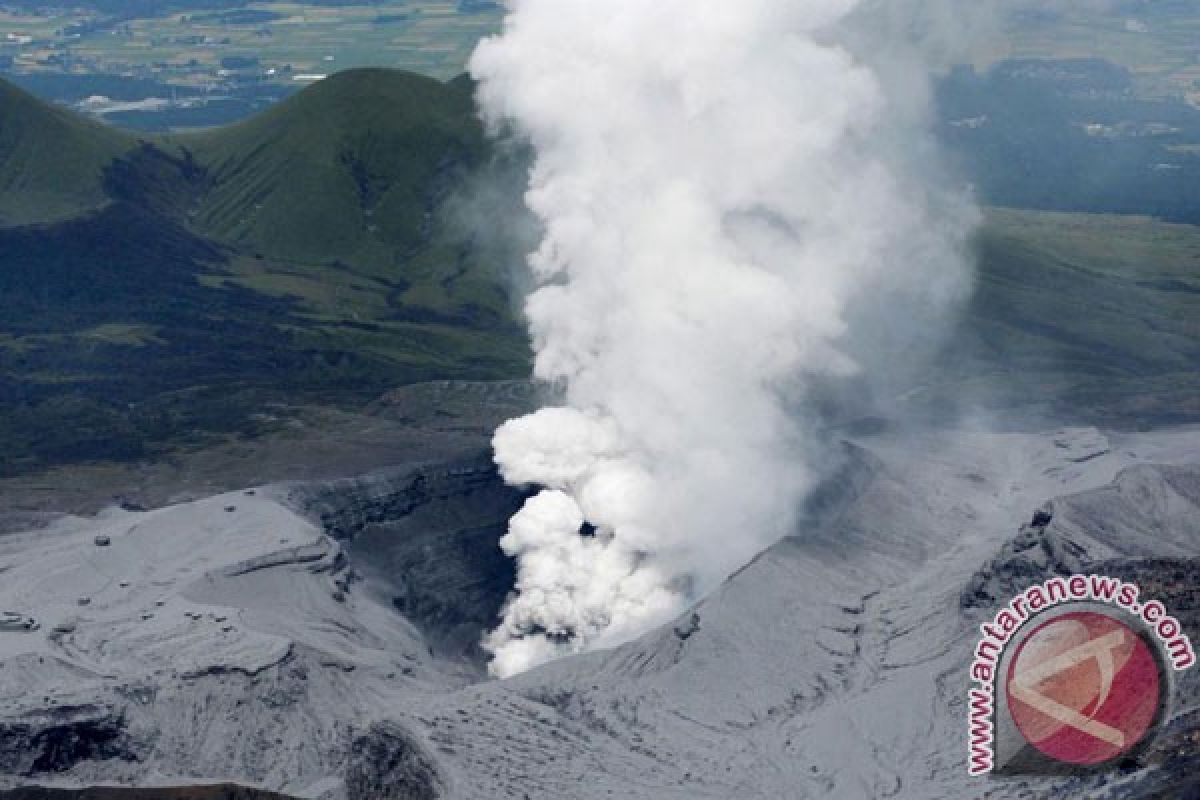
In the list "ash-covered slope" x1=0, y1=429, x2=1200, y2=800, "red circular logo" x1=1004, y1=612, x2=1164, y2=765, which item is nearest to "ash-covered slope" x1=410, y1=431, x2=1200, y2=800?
"ash-covered slope" x1=0, y1=429, x2=1200, y2=800

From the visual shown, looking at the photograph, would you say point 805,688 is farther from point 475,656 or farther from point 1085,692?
point 475,656

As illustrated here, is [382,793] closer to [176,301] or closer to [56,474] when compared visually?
[56,474]

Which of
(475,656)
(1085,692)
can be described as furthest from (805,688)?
(475,656)

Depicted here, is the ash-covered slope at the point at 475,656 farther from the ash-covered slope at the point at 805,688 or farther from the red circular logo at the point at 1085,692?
the red circular logo at the point at 1085,692

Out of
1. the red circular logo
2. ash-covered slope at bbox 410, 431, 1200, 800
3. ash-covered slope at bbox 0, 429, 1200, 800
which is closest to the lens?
the red circular logo

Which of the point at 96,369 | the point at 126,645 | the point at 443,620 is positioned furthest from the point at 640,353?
the point at 96,369

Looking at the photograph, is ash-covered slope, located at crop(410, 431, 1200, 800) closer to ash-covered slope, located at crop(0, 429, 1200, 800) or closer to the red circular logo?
ash-covered slope, located at crop(0, 429, 1200, 800)
